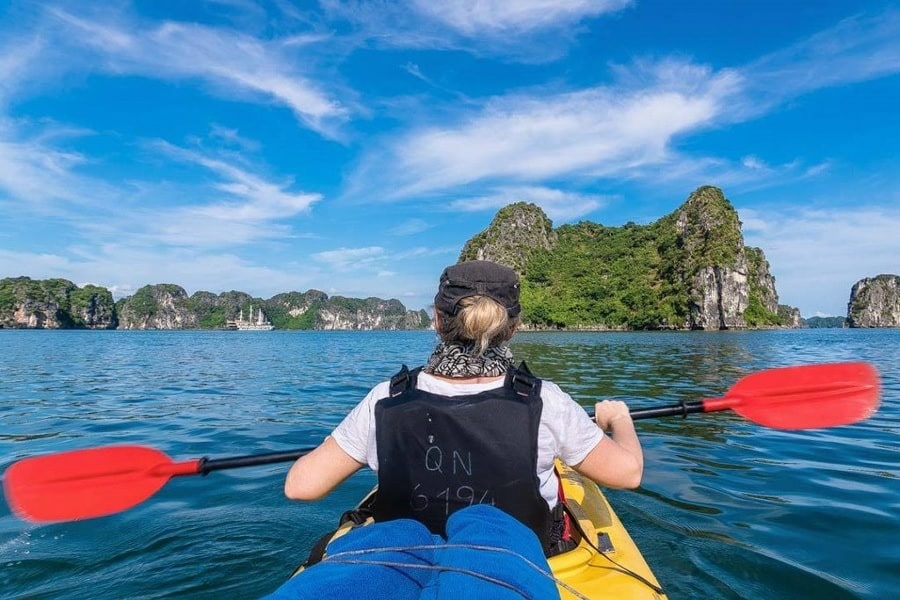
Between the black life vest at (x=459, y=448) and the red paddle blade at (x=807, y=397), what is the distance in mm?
2378

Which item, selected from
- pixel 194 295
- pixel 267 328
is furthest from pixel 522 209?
pixel 194 295

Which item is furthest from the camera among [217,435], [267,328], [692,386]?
[267,328]

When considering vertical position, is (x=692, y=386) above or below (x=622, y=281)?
below

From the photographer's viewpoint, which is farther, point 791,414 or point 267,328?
point 267,328

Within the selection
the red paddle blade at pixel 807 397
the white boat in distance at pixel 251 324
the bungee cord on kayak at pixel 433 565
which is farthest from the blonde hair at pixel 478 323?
the white boat in distance at pixel 251 324

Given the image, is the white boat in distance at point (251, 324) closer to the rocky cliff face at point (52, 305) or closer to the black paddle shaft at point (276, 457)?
the rocky cliff face at point (52, 305)

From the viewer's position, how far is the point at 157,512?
451 centimetres

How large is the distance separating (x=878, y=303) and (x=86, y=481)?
6142 inches

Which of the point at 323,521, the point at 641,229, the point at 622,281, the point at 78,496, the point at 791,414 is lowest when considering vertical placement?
the point at 323,521

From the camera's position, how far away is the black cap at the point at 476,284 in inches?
85.7

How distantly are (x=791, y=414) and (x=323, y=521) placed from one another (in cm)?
378

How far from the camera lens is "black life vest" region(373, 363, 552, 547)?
2.01 metres

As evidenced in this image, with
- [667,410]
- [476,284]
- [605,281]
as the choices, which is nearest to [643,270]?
[605,281]

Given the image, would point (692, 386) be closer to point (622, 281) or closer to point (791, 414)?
point (791, 414)
